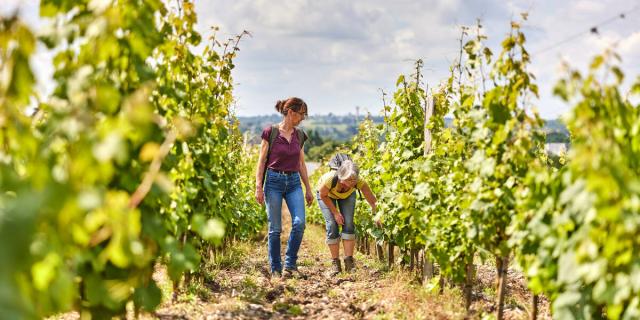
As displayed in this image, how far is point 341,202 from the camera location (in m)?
7.62

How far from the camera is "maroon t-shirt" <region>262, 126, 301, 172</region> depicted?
674 centimetres

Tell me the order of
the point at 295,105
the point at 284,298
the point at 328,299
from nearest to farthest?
the point at 284,298 < the point at 328,299 < the point at 295,105

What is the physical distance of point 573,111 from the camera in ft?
9.63

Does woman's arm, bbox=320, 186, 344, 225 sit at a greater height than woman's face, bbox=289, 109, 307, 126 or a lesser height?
lesser

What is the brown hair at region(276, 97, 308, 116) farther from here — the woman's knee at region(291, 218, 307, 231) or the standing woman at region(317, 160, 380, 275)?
the woman's knee at region(291, 218, 307, 231)

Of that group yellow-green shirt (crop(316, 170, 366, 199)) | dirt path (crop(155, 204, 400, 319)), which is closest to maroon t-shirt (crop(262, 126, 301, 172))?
yellow-green shirt (crop(316, 170, 366, 199))

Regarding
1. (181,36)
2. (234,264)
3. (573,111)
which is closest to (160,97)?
(181,36)

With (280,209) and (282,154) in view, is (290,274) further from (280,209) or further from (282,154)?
(282,154)

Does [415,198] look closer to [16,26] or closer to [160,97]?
[160,97]

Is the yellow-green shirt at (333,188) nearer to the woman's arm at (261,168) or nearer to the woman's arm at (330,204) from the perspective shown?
the woman's arm at (330,204)

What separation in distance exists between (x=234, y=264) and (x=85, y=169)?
6.75 m

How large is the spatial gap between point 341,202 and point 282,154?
1.30 metres

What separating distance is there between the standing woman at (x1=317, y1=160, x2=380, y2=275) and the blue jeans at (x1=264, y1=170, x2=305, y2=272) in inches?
23.3

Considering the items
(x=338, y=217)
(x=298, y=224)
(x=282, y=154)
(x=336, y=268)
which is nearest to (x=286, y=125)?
(x=282, y=154)
